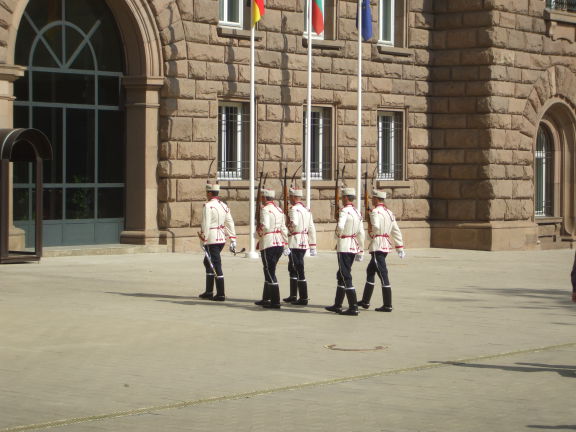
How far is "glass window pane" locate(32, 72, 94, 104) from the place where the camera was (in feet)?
86.8

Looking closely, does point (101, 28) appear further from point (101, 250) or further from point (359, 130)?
point (359, 130)

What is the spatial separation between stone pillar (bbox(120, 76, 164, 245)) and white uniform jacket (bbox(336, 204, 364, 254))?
10156mm

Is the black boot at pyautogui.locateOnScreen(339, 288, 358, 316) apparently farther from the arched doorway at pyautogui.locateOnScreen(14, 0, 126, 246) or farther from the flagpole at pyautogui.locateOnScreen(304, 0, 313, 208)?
the flagpole at pyautogui.locateOnScreen(304, 0, 313, 208)

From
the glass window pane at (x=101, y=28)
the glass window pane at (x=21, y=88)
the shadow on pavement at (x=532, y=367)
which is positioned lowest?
the shadow on pavement at (x=532, y=367)

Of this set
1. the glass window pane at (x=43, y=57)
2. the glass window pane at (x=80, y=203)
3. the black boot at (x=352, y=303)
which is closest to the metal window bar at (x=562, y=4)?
the glass window pane at (x=80, y=203)

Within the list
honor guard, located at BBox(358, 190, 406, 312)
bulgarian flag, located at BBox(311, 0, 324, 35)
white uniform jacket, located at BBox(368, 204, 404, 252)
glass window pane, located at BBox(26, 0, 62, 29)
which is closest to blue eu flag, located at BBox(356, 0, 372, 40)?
bulgarian flag, located at BBox(311, 0, 324, 35)

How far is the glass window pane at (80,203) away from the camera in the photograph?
1070 inches

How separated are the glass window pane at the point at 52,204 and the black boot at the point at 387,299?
10.3 m

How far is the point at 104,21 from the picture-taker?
Result: 27.7 m

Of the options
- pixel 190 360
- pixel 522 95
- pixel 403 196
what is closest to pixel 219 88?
pixel 403 196

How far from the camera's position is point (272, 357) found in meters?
13.7

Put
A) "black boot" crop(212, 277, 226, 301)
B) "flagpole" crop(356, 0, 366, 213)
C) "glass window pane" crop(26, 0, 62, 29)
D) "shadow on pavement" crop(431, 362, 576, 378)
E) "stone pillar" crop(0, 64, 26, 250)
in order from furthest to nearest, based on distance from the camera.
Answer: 1. "flagpole" crop(356, 0, 366, 213)
2. "glass window pane" crop(26, 0, 62, 29)
3. "stone pillar" crop(0, 64, 26, 250)
4. "black boot" crop(212, 277, 226, 301)
5. "shadow on pavement" crop(431, 362, 576, 378)

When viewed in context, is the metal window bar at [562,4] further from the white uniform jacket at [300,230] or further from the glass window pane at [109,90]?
the white uniform jacket at [300,230]

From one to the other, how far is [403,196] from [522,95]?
3.93 metres
